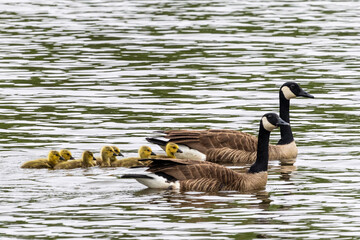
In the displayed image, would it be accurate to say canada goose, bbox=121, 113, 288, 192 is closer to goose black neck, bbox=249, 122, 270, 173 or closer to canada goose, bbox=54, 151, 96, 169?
goose black neck, bbox=249, 122, 270, 173

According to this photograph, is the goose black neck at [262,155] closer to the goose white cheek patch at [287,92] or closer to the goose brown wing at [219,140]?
the goose brown wing at [219,140]

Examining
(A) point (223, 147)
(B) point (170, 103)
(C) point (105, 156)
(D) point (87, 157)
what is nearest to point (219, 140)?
(A) point (223, 147)

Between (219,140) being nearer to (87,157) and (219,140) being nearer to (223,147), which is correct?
(223,147)

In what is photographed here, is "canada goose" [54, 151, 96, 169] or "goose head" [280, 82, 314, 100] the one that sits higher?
"goose head" [280, 82, 314, 100]

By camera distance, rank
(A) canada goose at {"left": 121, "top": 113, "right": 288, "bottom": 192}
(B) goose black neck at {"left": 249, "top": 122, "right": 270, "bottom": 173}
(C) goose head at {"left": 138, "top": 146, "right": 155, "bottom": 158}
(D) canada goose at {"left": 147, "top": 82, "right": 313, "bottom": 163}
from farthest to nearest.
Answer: (D) canada goose at {"left": 147, "top": 82, "right": 313, "bottom": 163}, (C) goose head at {"left": 138, "top": 146, "right": 155, "bottom": 158}, (B) goose black neck at {"left": 249, "top": 122, "right": 270, "bottom": 173}, (A) canada goose at {"left": 121, "top": 113, "right": 288, "bottom": 192}

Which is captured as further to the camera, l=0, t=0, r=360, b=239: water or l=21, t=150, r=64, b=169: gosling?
l=21, t=150, r=64, b=169: gosling

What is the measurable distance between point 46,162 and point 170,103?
776cm

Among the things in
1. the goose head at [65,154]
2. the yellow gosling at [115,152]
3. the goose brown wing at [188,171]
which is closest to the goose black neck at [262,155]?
the goose brown wing at [188,171]

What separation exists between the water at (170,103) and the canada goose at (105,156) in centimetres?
26

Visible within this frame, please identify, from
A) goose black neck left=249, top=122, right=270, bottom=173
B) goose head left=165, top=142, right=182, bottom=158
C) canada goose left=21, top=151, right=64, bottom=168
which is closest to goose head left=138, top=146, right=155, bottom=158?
goose head left=165, top=142, right=182, bottom=158

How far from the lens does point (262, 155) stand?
61.8ft

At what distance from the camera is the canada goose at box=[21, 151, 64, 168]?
19.5 m

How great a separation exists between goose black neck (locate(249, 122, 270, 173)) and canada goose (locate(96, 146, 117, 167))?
2.75 metres

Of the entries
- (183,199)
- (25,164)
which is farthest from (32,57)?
(183,199)
